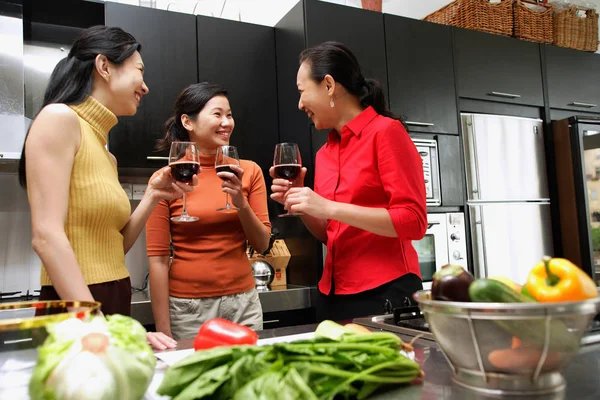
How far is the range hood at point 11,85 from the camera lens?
2234 mm

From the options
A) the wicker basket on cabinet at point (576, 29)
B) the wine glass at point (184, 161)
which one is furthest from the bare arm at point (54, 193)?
the wicker basket on cabinet at point (576, 29)

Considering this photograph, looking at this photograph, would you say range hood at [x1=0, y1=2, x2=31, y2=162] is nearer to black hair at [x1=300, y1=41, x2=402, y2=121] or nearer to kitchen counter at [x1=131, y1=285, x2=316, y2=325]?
kitchen counter at [x1=131, y1=285, x2=316, y2=325]

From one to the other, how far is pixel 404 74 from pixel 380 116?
1.57m

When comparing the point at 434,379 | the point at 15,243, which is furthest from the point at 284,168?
the point at 15,243

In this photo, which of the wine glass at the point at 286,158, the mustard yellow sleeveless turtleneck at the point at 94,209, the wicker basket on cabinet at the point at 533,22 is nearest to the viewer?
the mustard yellow sleeveless turtleneck at the point at 94,209

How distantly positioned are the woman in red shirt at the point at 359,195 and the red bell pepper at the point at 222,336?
1.98 feet

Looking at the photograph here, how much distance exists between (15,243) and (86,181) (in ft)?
5.65

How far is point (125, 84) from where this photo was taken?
141 centimetres

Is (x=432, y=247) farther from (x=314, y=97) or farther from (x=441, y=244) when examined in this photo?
(x=314, y=97)

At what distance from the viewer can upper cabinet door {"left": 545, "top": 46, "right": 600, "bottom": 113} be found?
3.50 meters

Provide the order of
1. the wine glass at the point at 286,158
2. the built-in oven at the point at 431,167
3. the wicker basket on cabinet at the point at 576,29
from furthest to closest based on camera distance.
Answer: the wicker basket on cabinet at the point at 576,29
the built-in oven at the point at 431,167
the wine glass at the point at 286,158

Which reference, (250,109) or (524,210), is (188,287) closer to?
(250,109)

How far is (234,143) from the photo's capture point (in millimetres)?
2756

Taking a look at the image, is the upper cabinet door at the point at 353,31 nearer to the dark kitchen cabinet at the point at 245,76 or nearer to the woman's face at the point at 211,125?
the dark kitchen cabinet at the point at 245,76
